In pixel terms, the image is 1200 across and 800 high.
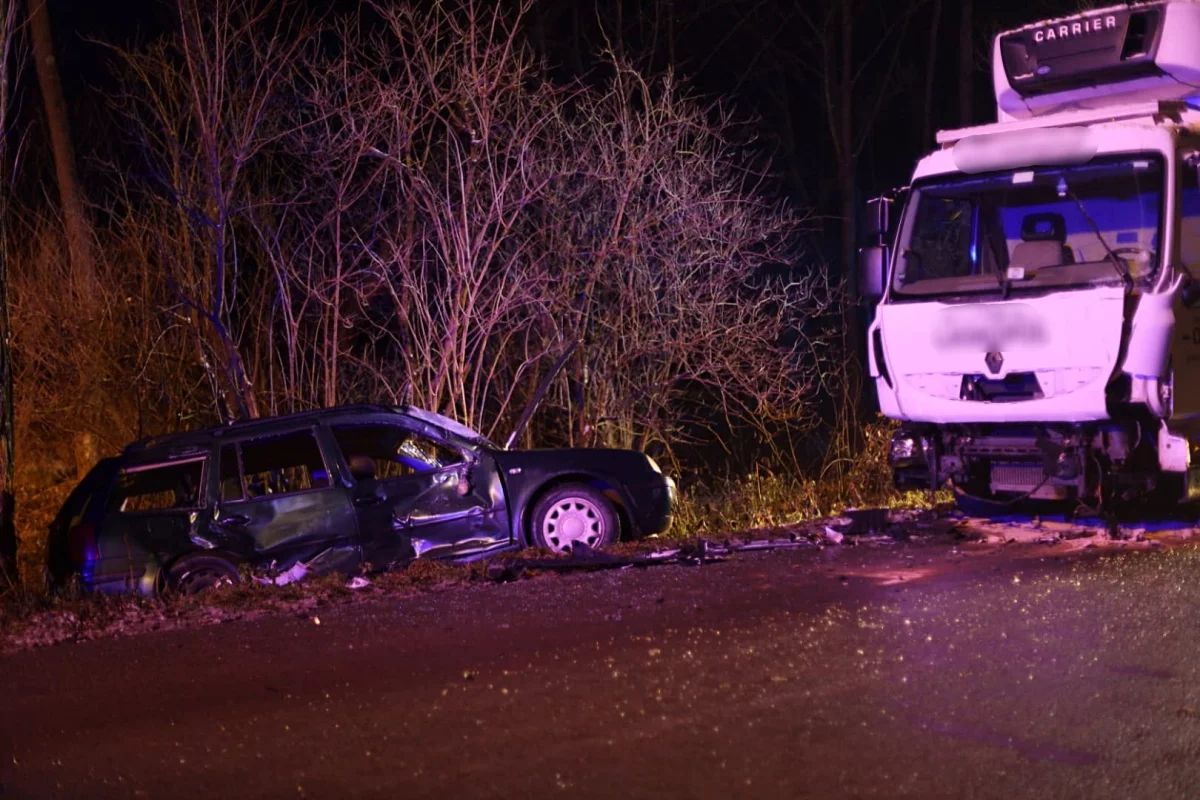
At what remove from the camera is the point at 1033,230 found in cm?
1102

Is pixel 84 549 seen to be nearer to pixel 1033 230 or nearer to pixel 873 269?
pixel 873 269

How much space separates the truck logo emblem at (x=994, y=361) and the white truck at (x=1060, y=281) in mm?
13

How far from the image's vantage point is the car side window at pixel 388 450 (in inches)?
425

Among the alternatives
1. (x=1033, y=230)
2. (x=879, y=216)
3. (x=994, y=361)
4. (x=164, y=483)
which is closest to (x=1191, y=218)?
(x=1033, y=230)

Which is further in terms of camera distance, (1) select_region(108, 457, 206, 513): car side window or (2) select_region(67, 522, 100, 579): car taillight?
(1) select_region(108, 457, 206, 513): car side window

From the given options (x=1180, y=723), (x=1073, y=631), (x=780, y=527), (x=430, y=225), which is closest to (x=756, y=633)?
(x=1073, y=631)

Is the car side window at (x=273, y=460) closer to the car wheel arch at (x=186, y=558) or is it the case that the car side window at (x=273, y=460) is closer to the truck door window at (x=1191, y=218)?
the car wheel arch at (x=186, y=558)

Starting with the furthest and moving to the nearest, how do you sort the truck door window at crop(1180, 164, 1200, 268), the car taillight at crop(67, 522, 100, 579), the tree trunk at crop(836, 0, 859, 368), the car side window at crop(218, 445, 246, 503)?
the tree trunk at crop(836, 0, 859, 368) < the car side window at crop(218, 445, 246, 503) < the truck door window at crop(1180, 164, 1200, 268) < the car taillight at crop(67, 522, 100, 579)

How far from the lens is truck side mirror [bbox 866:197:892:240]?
37.5 ft

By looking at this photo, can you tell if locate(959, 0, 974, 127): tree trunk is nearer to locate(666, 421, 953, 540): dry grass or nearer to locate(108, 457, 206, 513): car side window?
locate(666, 421, 953, 540): dry grass

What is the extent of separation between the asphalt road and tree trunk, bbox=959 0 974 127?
19.8 metres

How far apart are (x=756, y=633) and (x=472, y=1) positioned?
9.29 metres

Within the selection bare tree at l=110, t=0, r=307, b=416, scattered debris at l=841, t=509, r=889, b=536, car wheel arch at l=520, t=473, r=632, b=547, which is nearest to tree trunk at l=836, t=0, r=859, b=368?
bare tree at l=110, t=0, r=307, b=416

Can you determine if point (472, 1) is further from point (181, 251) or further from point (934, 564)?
point (934, 564)
